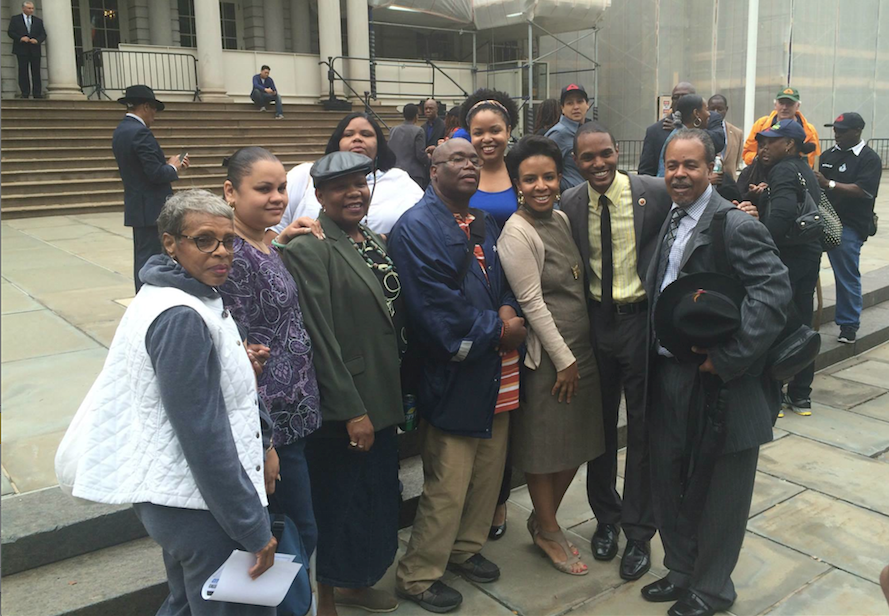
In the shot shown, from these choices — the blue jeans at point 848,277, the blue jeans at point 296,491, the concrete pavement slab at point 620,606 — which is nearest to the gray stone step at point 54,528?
the blue jeans at point 296,491

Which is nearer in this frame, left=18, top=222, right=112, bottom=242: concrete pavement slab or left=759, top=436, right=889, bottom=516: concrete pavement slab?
left=759, top=436, right=889, bottom=516: concrete pavement slab

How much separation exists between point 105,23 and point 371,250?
21.6 metres

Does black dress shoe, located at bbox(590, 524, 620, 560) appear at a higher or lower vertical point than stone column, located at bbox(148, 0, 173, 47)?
lower

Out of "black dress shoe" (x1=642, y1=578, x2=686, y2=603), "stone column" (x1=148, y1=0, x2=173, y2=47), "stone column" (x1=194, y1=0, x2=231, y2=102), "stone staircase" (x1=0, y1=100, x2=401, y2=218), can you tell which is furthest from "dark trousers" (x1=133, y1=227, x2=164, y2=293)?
"stone column" (x1=148, y1=0, x2=173, y2=47)

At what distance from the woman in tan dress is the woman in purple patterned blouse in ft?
3.60

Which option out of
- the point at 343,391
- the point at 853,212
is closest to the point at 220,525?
the point at 343,391

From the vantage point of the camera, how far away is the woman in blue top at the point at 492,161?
3.65 meters

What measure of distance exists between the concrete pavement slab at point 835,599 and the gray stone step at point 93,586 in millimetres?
2560

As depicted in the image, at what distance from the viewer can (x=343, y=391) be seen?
9.25ft

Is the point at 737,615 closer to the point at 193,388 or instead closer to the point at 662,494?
the point at 662,494

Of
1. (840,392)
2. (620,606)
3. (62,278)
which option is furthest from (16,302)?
(840,392)

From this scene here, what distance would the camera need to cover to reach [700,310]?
293cm

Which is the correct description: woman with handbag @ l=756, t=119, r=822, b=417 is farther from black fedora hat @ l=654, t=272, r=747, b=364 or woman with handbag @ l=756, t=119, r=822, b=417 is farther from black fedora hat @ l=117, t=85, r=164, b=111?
black fedora hat @ l=117, t=85, r=164, b=111

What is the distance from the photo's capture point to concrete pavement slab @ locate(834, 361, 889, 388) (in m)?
6.39
